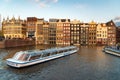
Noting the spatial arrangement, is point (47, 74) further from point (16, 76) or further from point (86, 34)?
point (86, 34)

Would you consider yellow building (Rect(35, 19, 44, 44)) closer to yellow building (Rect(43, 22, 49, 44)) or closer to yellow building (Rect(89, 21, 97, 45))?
yellow building (Rect(43, 22, 49, 44))

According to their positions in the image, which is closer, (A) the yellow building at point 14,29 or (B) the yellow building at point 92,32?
(B) the yellow building at point 92,32

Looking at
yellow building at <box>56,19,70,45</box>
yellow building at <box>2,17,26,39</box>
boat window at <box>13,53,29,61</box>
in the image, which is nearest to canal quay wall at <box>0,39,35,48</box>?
yellow building at <box>2,17,26,39</box>

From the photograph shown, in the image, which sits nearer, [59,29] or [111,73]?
[111,73]

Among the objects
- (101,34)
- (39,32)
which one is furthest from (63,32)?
(101,34)

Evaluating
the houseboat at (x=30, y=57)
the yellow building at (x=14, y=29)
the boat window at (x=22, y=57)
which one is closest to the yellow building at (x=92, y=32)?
the yellow building at (x=14, y=29)

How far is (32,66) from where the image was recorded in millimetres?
43562

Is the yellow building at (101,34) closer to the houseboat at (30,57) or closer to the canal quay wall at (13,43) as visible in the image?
the canal quay wall at (13,43)

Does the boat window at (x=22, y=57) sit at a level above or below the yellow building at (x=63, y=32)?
below

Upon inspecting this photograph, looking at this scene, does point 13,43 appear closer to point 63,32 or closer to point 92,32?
point 63,32

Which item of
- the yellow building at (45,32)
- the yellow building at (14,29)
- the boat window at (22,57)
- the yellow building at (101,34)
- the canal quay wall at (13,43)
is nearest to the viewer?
the boat window at (22,57)

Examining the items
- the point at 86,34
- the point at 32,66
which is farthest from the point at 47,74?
the point at 86,34

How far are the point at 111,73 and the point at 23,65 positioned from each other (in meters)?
16.1

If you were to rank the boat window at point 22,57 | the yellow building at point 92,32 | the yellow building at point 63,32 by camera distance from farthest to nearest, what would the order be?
the yellow building at point 63,32
the yellow building at point 92,32
the boat window at point 22,57
